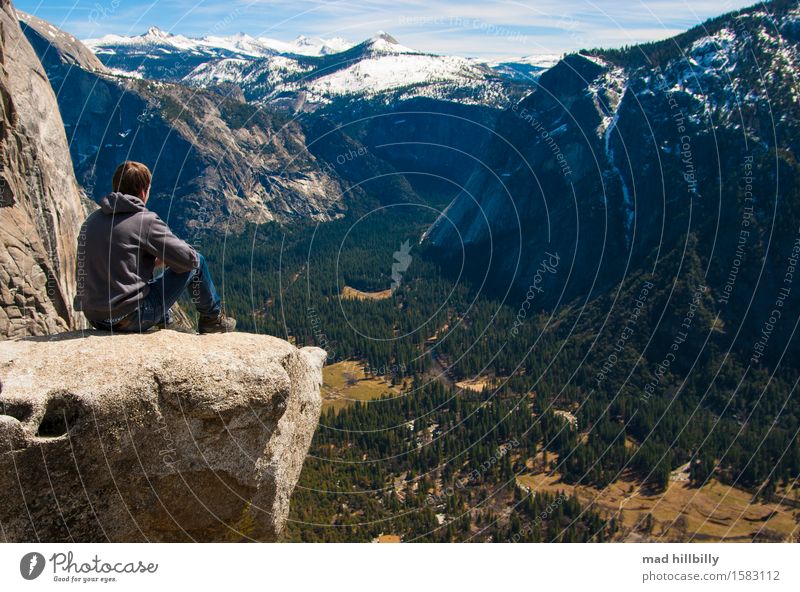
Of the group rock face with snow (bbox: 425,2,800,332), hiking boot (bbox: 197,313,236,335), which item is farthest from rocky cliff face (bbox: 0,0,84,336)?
rock face with snow (bbox: 425,2,800,332)

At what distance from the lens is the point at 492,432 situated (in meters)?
74.1

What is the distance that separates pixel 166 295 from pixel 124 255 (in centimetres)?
118

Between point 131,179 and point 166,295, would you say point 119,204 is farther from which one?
point 166,295

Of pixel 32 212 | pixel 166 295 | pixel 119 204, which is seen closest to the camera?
pixel 119 204

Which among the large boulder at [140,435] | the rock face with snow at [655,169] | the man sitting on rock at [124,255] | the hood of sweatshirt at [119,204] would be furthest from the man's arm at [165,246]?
the rock face with snow at [655,169]

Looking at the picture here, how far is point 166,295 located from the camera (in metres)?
11.8

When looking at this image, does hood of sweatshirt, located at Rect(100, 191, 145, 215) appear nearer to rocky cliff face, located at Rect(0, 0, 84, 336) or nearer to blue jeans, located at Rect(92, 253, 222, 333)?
blue jeans, located at Rect(92, 253, 222, 333)

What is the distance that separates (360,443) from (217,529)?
5894cm

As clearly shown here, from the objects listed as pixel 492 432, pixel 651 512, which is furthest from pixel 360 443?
pixel 651 512

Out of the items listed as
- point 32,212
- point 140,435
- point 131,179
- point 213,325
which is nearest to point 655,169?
point 32,212
